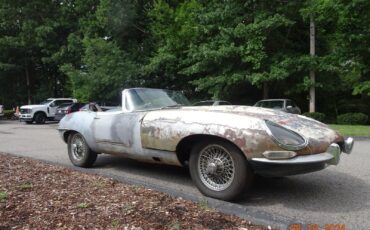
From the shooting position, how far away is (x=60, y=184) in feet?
17.0

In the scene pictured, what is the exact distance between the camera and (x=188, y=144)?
17.4ft

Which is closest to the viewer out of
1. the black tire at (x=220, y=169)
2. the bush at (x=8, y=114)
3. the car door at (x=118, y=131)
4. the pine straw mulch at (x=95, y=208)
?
the pine straw mulch at (x=95, y=208)

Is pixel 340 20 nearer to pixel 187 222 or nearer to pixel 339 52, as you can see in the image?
pixel 339 52

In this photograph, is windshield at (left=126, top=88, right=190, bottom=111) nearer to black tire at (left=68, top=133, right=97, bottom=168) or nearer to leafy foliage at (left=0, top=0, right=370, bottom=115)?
black tire at (left=68, top=133, right=97, bottom=168)

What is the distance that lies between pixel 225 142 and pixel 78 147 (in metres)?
3.51

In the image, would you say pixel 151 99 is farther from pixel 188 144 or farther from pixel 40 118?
pixel 40 118

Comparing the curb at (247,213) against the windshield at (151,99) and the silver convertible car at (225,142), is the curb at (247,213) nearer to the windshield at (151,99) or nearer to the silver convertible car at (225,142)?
the silver convertible car at (225,142)

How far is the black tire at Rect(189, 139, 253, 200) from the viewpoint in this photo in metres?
4.64

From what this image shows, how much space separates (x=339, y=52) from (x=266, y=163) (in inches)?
799

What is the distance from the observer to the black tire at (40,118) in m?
27.0

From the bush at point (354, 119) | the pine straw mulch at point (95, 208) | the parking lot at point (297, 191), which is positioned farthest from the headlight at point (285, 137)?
the bush at point (354, 119)

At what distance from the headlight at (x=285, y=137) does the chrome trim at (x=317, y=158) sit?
13cm

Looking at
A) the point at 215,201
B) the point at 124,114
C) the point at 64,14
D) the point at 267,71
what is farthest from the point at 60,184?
the point at 64,14

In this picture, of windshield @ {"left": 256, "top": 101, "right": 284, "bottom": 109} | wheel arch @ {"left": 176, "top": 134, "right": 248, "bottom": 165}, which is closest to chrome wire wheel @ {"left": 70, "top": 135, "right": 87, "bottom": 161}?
wheel arch @ {"left": 176, "top": 134, "right": 248, "bottom": 165}
